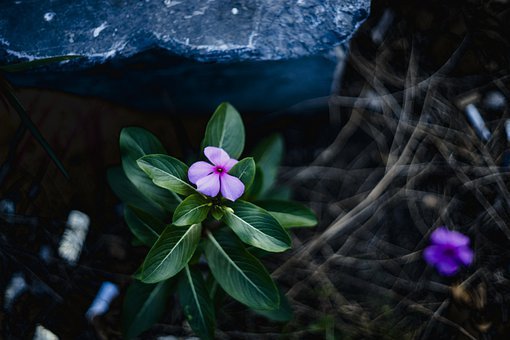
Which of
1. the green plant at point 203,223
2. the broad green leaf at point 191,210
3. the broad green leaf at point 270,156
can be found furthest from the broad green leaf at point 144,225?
the broad green leaf at point 270,156

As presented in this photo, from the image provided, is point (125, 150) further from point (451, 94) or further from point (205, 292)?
point (451, 94)

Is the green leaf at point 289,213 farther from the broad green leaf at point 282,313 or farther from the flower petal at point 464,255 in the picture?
the flower petal at point 464,255

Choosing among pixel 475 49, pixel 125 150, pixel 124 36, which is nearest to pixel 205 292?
pixel 125 150

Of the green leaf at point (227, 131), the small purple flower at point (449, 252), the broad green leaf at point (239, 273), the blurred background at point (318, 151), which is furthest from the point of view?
the small purple flower at point (449, 252)

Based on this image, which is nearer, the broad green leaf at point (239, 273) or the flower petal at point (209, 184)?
the flower petal at point (209, 184)

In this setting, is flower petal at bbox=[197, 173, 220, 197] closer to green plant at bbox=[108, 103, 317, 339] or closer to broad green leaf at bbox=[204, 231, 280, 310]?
green plant at bbox=[108, 103, 317, 339]

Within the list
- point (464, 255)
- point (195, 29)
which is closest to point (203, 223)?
point (195, 29)
